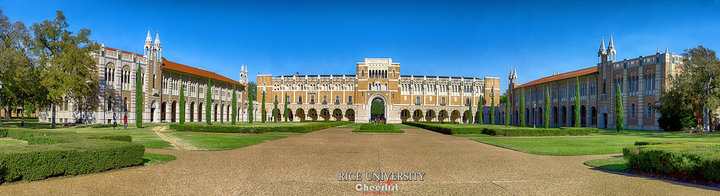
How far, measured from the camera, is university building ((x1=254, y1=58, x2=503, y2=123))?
3339 inches

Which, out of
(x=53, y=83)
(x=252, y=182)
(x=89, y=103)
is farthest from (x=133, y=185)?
(x=89, y=103)

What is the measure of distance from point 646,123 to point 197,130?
46183mm

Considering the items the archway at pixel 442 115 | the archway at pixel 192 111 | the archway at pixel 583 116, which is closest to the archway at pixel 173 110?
the archway at pixel 192 111

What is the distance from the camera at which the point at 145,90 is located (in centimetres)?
5112

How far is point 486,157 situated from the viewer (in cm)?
1380

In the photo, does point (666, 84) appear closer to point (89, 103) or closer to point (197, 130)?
point (197, 130)

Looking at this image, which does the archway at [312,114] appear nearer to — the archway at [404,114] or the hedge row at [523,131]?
the archway at [404,114]

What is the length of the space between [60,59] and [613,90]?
60.0m

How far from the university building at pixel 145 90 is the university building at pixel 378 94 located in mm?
21796

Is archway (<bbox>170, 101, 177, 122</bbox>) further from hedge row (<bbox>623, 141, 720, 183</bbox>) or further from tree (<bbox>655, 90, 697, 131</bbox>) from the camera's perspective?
tree (<bbox>655, 90, 697, 131</bbox>)

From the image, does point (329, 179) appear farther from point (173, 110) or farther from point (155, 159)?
point (173, 110)

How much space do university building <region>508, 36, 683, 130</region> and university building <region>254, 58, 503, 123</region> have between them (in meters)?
24.2

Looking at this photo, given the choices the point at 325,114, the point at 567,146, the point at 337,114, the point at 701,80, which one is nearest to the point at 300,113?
the point at 325,114

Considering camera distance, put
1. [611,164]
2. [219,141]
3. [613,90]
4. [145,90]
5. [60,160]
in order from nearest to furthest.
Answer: [60,160] → [611,164] → [219,141] → [613,90] → [145,90]
